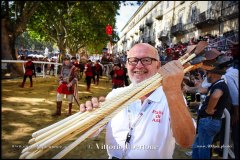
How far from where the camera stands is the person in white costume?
1.90m

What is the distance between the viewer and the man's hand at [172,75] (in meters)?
1.53

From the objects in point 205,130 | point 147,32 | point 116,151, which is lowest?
point 205,130

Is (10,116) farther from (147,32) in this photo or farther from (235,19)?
(147,32)

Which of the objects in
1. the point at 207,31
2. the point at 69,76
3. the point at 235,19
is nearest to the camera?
the point at 69,76

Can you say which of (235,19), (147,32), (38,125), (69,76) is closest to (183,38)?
(235,19)

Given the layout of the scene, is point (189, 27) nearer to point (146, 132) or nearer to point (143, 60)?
point (143, 60)

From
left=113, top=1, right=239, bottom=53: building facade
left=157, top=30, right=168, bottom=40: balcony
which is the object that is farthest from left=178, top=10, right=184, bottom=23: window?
left=157, top=30, right=168, bottom=40: balcony

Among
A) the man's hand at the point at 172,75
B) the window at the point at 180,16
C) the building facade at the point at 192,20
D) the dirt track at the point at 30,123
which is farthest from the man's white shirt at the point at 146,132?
the window at the point at 180,16

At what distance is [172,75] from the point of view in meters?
1.52

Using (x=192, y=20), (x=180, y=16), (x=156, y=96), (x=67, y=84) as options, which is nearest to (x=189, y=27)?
(x=192, y=20)

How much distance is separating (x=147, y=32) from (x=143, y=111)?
5372cm

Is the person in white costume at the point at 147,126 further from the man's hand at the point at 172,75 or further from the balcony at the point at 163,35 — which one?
the balcony at the point at 163,35

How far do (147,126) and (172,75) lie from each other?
2.40ft

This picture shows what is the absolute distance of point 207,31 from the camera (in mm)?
27406
